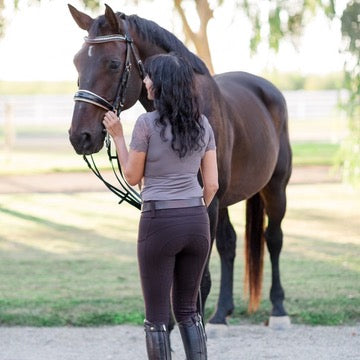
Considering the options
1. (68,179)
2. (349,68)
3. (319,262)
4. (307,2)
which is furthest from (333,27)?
(68,179)

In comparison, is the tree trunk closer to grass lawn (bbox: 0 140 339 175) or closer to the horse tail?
grass lawn (bbox: 0 140 339 175)

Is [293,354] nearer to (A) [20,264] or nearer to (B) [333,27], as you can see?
(A) [20,264]

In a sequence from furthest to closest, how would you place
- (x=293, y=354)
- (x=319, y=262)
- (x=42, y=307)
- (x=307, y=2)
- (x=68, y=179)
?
1. (x=68, y=179)
2. (x=307, y=2)
3. (x=319, y=262)
4. (x=42, y=307)
5. (x=293, y=354)

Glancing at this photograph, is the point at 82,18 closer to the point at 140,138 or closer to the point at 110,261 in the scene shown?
the point at 140,138

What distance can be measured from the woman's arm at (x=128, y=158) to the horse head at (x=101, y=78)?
0.40 metres

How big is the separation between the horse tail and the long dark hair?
8.74ft

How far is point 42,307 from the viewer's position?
241 inches

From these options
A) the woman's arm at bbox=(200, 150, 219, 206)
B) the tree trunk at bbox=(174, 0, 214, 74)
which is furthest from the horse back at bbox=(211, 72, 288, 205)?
the tree trunk at bbox=(174, 0, 214, 74)

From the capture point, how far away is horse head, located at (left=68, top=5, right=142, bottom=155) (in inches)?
158

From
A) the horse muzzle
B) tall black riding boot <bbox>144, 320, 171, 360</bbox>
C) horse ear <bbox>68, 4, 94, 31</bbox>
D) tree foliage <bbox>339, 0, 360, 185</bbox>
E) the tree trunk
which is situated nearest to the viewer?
tall black riding boot <bbox>144, 320, 171, 360</bbox>

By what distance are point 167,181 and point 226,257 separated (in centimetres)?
261

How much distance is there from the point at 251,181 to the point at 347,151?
20.9 feet

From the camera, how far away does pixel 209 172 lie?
3.65 meters

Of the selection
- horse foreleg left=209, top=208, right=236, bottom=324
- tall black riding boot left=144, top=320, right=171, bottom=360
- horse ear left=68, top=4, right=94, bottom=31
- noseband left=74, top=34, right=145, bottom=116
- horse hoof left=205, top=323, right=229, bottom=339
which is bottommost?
horse hoof left=205, top=323, right=229, bottom=339
